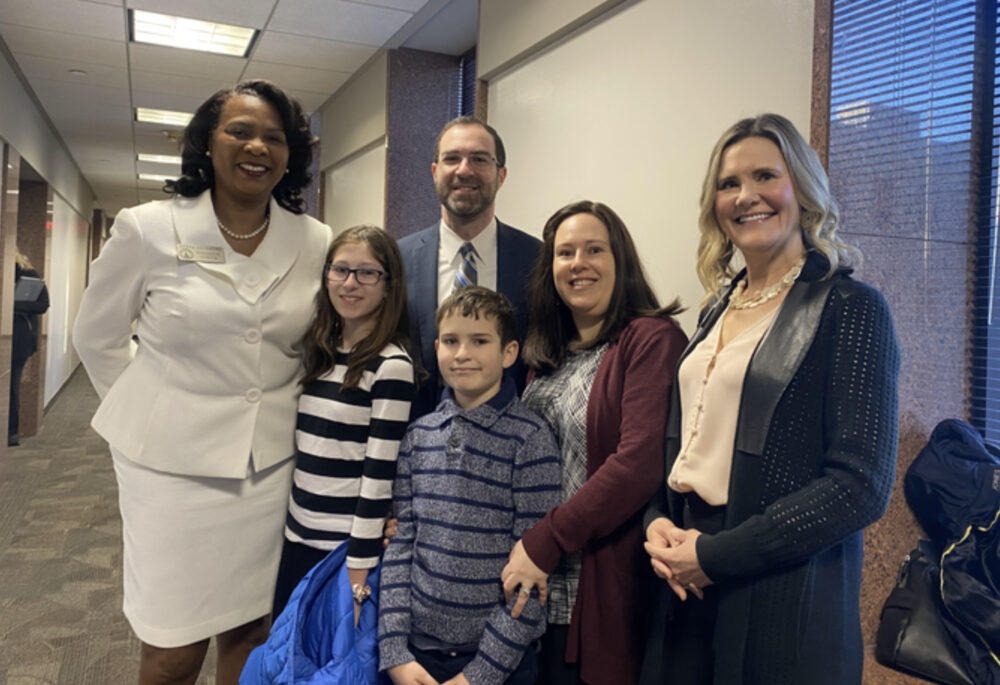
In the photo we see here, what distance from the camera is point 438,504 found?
1.61m

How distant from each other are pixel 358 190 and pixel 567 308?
4594mm

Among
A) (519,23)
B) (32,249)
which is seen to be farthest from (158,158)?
(519,23)

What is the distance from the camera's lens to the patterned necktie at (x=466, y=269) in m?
2.14

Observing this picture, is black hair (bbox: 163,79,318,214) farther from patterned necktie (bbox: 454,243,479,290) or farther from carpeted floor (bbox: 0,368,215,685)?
carpeted floor (bbox: 0,368,215,685)

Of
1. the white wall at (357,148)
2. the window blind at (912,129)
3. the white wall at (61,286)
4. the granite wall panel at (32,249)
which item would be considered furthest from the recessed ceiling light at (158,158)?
the window blind at (912,129)

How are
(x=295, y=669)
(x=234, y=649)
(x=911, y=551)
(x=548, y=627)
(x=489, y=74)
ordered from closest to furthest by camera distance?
(x=295, y=669) → (x=548, y=627) → (x=234, y=649) → (x=911, y=551) → (x=489, y=74)

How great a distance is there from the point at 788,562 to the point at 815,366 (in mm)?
345

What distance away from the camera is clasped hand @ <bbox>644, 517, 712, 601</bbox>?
1.40 m

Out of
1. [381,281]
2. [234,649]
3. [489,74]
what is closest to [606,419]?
[381,281]

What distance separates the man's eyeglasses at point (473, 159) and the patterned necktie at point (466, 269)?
0.23m

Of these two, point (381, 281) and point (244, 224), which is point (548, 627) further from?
point (244, 224)

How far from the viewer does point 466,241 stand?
222 centimetres

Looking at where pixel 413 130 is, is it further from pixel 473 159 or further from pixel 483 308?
pixel 483 308

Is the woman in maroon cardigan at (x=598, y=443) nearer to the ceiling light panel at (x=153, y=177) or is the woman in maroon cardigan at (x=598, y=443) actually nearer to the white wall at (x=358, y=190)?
the white wall at (x=358, y=190)
